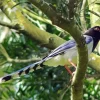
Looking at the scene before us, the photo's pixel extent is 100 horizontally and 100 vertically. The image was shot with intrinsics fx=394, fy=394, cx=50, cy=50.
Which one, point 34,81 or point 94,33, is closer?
point 94,33

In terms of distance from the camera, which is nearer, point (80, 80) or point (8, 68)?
point (80, 80)

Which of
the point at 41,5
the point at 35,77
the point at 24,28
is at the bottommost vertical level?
the point at 35,77

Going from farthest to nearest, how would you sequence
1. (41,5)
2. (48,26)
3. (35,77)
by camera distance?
(48,26)
(35,77)
(41,5)

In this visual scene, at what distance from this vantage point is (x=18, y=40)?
9.34ft

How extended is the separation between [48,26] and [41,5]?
6.26 ft

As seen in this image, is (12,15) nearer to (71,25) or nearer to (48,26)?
(48,26)

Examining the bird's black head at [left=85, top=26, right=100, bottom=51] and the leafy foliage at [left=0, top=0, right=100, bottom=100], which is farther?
the leafy foliage at [left=0, top=0, right=100, bottom=100]

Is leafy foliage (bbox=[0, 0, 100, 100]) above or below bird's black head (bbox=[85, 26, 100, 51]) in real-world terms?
below

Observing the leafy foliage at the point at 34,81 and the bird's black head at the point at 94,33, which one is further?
the leafy foliage at the point at 34,81

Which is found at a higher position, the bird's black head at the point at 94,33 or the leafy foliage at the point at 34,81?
the bird's black head at the point at 94,33

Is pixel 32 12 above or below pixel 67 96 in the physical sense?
above

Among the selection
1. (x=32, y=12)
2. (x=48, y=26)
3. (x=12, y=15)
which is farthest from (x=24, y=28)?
(x=48, y=26)

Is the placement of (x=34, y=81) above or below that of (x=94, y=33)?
below

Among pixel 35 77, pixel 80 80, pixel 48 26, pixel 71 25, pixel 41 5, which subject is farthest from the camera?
pixel 48 26
